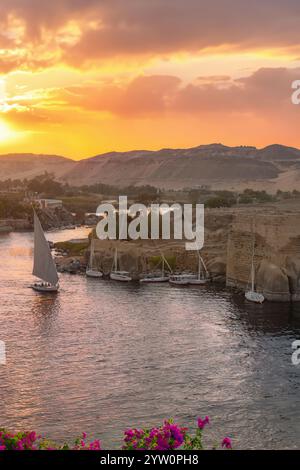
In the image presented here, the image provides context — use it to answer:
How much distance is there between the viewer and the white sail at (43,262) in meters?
48.4

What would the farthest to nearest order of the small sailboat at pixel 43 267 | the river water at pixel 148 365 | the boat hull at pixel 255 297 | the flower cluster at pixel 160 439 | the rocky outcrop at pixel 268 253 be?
1. the small sailboat at pixel 43 267
2. the rocky outcrop at pixel 268 253
3. the boat hull at pixel 255 297
4. the river water at pixel 148 365
5. the flower cluster at pixel 160 439

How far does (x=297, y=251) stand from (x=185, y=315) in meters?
10.9

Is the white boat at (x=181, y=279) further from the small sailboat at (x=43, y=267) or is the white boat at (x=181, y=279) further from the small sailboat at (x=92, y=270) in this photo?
the small sailboat at (x=43, y=267)

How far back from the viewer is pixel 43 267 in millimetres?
49062

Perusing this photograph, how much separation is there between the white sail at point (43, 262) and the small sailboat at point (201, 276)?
418 inches

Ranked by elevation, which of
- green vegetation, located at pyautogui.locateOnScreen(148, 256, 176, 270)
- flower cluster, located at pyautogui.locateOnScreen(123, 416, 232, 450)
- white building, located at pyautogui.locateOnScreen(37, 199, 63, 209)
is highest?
white building, located at pyautogui.locateOnScreen(37, 199, 63, 209)

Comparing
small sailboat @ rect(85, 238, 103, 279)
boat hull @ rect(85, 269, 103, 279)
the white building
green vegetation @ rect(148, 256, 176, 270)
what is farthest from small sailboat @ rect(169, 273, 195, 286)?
the white building

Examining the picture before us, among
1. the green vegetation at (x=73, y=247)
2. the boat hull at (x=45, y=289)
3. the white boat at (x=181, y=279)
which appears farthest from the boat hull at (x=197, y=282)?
the green vegetation at (x=73, y=247)

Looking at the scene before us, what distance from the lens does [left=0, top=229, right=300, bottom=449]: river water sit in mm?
22016

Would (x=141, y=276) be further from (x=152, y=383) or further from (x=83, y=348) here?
(x=152, y=383)

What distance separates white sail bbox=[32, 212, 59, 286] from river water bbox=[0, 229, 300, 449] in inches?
102

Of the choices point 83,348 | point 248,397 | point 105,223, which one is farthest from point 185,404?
point 105,223

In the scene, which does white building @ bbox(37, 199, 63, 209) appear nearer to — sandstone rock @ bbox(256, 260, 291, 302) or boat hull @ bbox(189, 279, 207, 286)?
boat hull @ bbox(189, 279, 207, 286)

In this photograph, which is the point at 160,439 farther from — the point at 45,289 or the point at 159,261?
the point at 159,261
